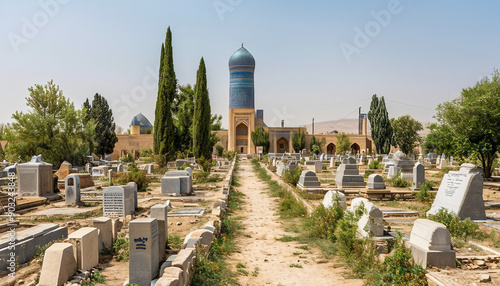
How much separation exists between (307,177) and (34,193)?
9.00 metres

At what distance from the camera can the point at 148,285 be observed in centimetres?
423

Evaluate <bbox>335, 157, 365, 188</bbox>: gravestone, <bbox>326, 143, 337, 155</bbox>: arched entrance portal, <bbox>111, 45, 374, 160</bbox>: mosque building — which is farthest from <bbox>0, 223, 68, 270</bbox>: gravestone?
<bbox>326, 143, 337, 155</bbox>: arched entrance portal

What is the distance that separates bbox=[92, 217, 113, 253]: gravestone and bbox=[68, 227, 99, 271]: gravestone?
464 millimetres

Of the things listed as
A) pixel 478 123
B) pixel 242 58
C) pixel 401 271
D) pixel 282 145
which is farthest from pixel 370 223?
pixel 242 58

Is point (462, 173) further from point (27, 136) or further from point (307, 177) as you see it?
point (27, 136)

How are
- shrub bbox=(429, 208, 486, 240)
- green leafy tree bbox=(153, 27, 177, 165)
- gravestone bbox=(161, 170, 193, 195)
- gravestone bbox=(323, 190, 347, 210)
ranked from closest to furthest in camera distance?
shrub bbox=(429, 208, 486, 240) < gravestone bbox=(323, 190, 347, 210) < gravestone bbox=(161, 170, 193, 195) < green leafy tree bbox=(153, 27, 177, 165)

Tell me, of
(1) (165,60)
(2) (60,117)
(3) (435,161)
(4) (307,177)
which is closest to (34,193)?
(4) (307,177)

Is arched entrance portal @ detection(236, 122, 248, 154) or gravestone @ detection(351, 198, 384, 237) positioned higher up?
arched entrance portal @ detection(236, 122, 248, 154)

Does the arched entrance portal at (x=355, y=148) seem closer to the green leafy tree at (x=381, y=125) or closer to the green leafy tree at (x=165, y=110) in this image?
the green leafy tree at (x=381, y=125)

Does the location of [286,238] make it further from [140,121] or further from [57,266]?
[140,121]

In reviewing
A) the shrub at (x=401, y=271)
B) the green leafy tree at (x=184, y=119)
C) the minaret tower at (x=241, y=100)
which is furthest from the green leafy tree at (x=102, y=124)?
the shrub at (x=401, y=271)

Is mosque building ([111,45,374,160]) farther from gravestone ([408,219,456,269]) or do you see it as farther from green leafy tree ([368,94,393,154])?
gravestone ([408,219,456,269])

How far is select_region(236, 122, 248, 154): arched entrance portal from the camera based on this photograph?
52.4m

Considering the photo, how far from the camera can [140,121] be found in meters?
63.4
